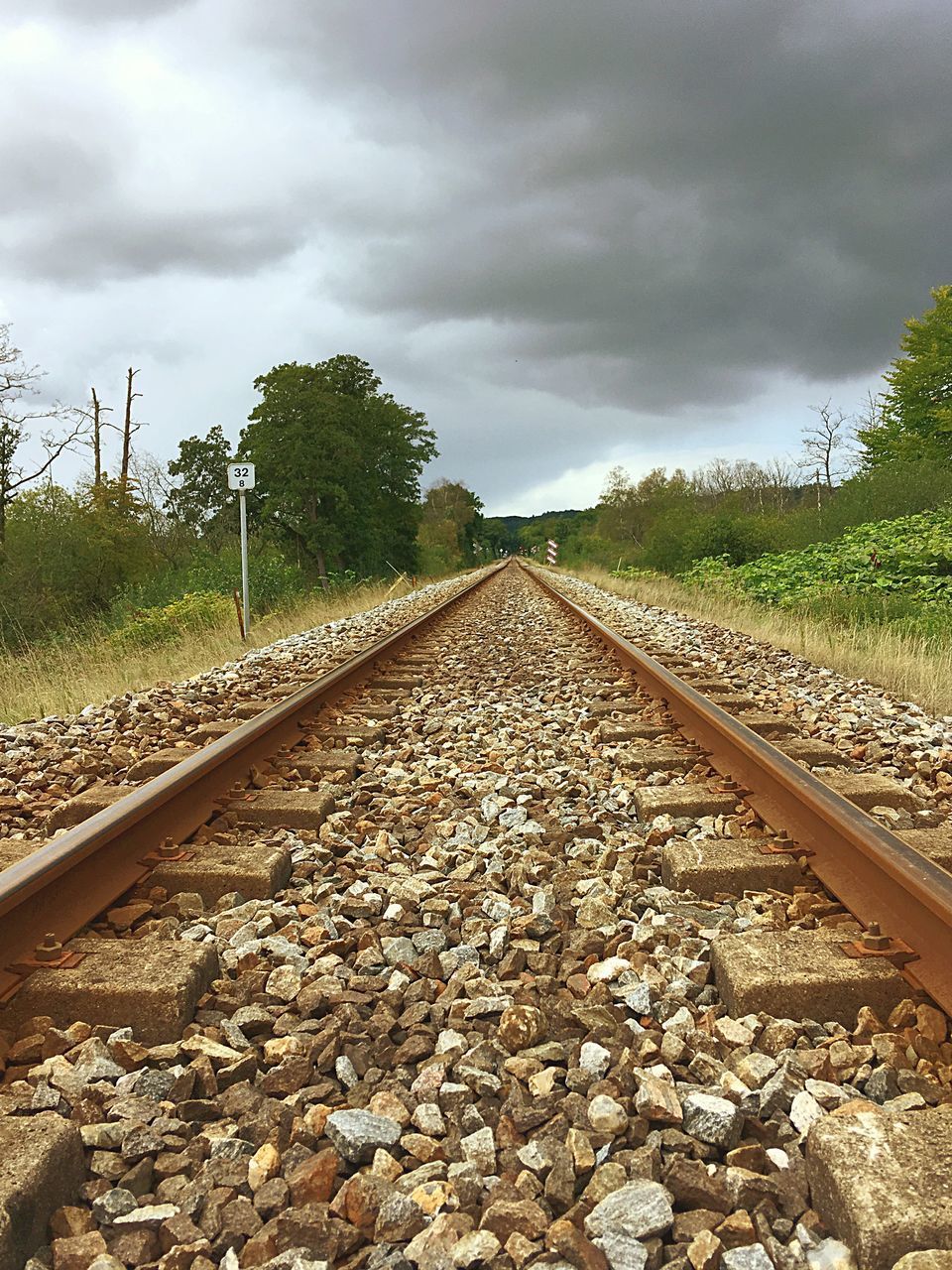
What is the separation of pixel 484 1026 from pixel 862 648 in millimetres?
7318

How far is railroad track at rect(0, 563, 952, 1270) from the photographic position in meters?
1.44

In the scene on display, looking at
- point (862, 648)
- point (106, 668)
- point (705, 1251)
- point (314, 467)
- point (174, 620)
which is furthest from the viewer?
point (314, 467)

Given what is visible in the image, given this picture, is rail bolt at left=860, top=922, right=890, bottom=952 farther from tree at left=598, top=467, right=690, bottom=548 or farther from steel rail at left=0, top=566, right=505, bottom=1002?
tree at left=598, top=467, right=690, bottom=548

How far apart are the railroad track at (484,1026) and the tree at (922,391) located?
33.7 m

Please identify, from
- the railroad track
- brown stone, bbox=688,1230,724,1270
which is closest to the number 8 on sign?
the railroad track

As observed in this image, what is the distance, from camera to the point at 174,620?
15.0 meters

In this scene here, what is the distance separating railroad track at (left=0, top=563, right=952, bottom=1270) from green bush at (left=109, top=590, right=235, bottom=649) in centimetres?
1114

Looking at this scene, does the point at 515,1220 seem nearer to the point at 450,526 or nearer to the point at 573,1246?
the point at 573,1246

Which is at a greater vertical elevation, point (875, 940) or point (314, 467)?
point (314, 467)

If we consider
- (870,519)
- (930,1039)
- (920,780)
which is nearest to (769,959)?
(930,1039)

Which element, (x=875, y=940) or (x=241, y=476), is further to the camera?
(x=241, y=476)

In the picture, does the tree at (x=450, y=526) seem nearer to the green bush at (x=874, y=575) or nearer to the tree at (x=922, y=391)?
the tree at (x=922, y=391)

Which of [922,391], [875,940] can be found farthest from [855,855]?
[922,391]

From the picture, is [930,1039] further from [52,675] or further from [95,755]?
[52,675]
